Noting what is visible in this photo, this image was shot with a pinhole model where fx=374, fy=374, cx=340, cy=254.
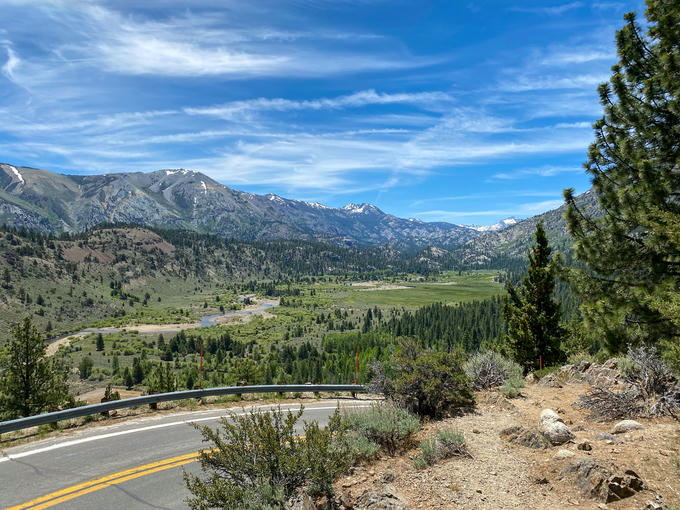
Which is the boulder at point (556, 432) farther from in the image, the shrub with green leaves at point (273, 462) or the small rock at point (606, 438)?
the shrub with green leaves at point (273, 462)

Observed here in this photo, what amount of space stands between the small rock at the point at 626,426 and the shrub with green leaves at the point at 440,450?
11.4 ft

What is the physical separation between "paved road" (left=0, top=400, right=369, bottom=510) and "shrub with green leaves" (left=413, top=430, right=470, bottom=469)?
7.47 feet

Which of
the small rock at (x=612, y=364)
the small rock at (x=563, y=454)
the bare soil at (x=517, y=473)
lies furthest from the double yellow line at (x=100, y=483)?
the small rock at (x=612, y=364)

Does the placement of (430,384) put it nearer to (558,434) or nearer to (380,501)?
(558,434)

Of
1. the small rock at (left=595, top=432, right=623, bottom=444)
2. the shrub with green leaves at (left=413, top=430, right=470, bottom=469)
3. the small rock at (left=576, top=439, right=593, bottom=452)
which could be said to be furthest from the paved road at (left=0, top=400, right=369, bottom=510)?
the small rock at (left=595, top=432, right=623, bottom=444)

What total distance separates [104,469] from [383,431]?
7.18 m

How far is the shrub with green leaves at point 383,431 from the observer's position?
28.4ft

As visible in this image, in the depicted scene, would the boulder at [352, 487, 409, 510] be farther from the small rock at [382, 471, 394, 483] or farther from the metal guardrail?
the metal guardrail

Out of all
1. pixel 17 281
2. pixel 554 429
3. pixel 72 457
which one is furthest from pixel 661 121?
pixel 17 281

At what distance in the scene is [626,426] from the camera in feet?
27.5

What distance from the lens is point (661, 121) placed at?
10000 millimetres

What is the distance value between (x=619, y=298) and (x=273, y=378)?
94.1 metres

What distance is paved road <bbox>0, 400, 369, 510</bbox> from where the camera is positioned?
8023mm

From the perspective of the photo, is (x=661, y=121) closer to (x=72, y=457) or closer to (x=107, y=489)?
(x=107, y=489)
